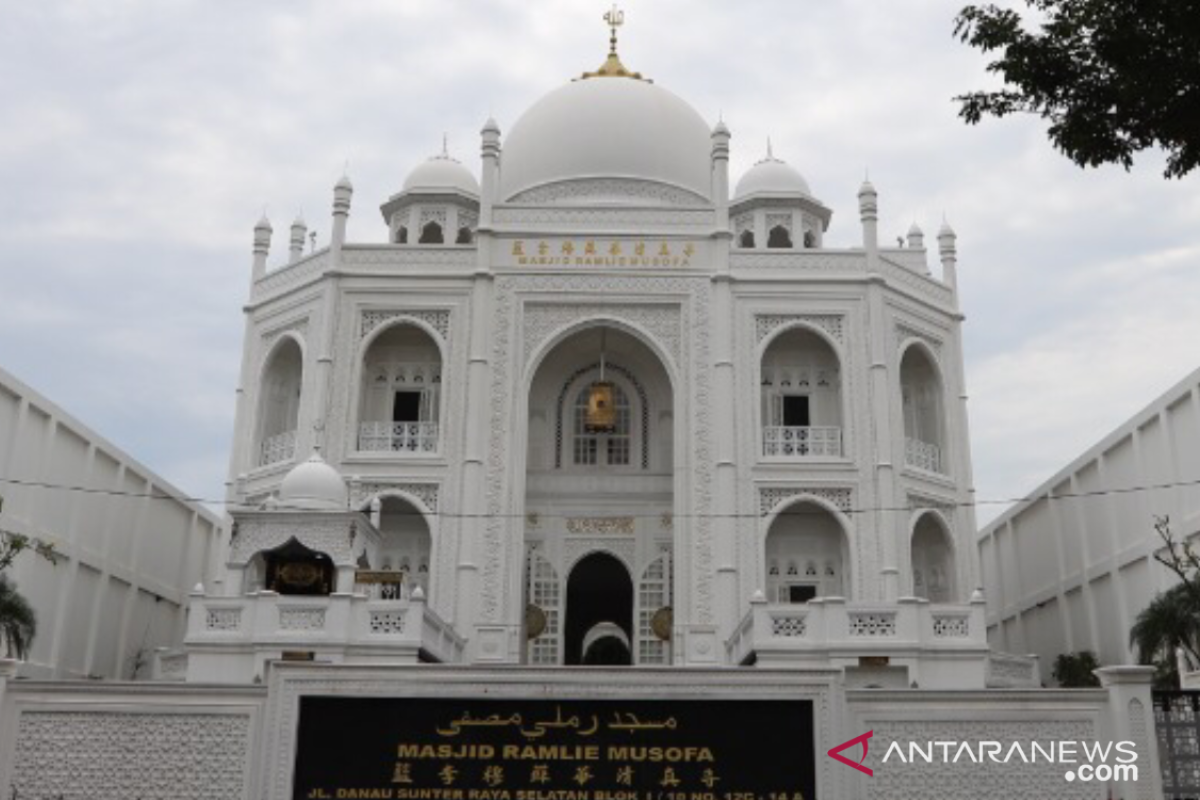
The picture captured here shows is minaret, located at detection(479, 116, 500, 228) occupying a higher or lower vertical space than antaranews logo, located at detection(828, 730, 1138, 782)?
higher

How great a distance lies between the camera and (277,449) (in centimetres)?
2145

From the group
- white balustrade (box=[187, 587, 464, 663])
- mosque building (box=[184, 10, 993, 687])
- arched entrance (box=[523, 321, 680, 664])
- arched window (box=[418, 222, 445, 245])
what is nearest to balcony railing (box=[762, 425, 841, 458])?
mosque building (box=[184, 10, 993, 687])

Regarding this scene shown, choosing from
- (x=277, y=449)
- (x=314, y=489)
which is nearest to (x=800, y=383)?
(x=314, y=489)

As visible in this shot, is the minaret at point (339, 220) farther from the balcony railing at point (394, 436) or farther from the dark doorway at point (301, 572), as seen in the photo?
the dark doorway at point (301, 572)

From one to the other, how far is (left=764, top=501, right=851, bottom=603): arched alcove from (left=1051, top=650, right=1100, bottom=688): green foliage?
4.81 m

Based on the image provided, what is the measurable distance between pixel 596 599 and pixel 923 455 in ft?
21.6

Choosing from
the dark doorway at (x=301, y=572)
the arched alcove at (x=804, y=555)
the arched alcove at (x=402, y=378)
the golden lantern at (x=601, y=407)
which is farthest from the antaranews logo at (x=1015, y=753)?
the arched alcove at (x=402, y=378)

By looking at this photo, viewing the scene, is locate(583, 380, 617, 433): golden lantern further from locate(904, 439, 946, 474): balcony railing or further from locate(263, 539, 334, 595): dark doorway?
locate(263, 539, 334, 595): dark doorway

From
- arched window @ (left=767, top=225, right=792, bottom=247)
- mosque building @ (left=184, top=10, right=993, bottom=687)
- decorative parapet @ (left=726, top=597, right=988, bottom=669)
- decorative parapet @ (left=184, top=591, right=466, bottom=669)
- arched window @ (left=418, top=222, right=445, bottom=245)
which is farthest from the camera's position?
arched window @ (left=418, top=222, right=445, bottom=245)

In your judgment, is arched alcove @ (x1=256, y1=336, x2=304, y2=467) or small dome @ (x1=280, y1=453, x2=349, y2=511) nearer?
small dome @ (x1=280, y1=453, x2=349, y2=511)

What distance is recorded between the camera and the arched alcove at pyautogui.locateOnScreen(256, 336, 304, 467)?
21469mm

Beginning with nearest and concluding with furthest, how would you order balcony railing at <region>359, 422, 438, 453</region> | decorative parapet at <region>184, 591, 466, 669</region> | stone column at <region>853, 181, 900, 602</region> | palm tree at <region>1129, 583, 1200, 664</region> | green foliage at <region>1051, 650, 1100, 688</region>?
1. decorative parapet at <region>184, 591, 466, 669</region>
2. palm tree at <region>1129, 583, 1200, 664</region>
3. stone column at <region>853, 181, 900, 602</region>
4. balcony railing at <region>359, 422, 438, 453</region>
5. green foliage at <region>1051, 650, 1100, 688</region>

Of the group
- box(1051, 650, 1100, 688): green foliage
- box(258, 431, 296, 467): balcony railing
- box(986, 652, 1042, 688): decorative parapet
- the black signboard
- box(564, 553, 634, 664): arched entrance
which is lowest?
the black signboard

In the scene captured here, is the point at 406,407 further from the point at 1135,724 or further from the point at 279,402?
the point at 1135,724
